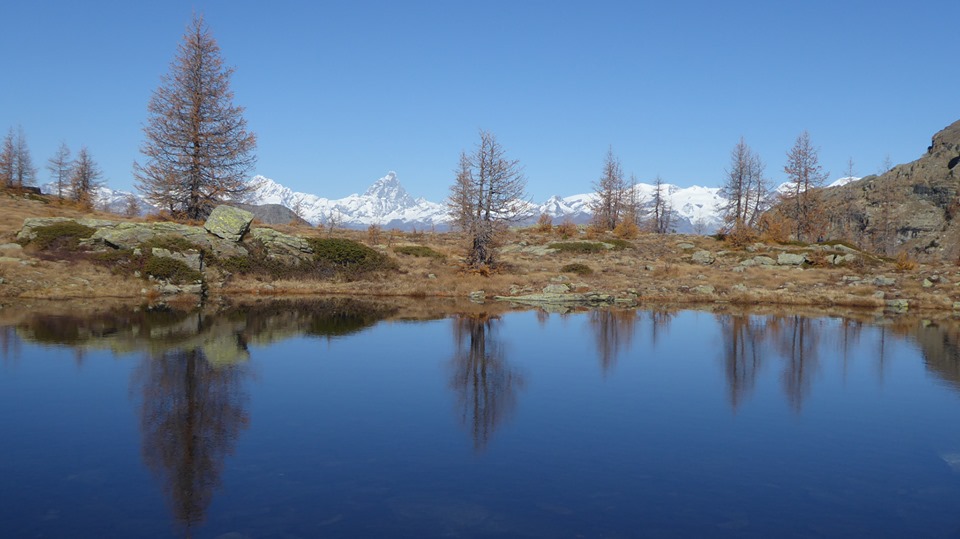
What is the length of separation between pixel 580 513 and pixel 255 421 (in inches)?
278

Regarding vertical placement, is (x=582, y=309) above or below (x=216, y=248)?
below

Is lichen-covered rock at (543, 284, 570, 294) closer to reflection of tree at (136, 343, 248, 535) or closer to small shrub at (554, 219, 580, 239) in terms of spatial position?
reflection of tree at (136, 343, 248, 535)

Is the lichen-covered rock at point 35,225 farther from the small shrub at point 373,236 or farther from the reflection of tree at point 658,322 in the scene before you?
the reflection of tree at point 658,322

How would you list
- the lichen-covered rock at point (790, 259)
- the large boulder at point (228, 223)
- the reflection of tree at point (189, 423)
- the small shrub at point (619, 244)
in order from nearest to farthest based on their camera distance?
1. the reflection of tree at point (189, 423)
2. the large boulder at point (228, 223)
3. the lichen-covered rock at point (790, 259)
4. the small shrub at point (619, 244)

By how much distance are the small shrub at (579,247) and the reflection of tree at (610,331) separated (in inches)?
957

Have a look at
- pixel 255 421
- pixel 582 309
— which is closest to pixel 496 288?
pixel 582 309

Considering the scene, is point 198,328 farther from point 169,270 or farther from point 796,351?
point 796,351

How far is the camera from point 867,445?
41.2ft

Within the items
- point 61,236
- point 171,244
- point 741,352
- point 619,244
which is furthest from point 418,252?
point 741,352

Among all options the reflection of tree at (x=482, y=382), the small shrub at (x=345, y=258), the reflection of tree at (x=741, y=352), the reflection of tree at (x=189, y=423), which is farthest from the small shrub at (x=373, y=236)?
the reflection of tree at (x=189, y=423)

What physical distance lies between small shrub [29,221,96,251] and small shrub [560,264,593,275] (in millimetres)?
32340

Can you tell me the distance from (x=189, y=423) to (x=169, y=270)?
26.8 metres

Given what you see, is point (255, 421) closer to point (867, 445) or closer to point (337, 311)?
point (867, 445)

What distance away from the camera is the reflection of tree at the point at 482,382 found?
1358cm
